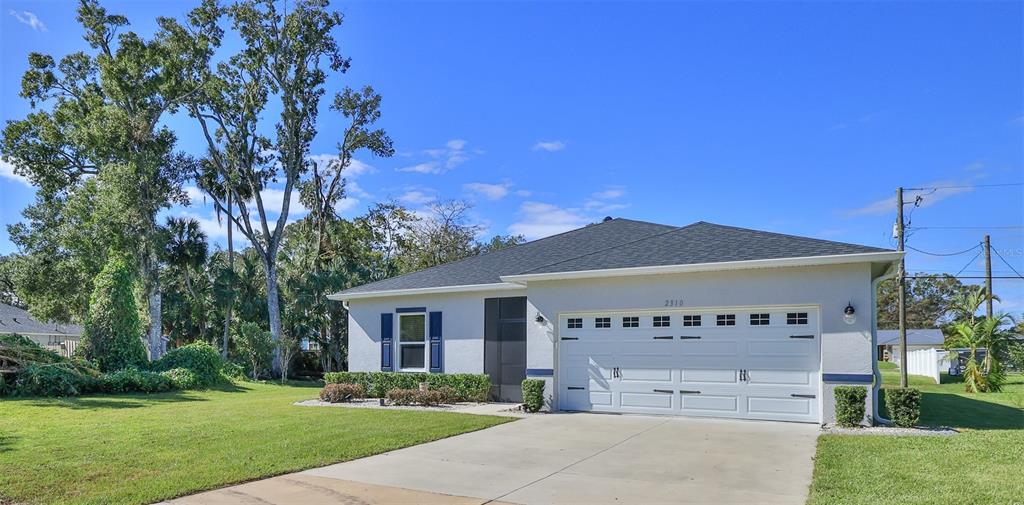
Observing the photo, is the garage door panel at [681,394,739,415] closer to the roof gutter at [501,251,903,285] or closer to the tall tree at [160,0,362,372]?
the roof gutter at [501,251,903,285]

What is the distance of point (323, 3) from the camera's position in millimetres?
29438

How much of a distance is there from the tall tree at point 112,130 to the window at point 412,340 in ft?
47.8

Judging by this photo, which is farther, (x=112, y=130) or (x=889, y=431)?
(x=112, y=130)

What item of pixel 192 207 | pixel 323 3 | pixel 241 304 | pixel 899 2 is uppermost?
pixel 323 3

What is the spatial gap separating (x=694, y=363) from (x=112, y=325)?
56.2 ft

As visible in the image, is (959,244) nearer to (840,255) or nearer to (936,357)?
(936,357)

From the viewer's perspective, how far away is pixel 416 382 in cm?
1552

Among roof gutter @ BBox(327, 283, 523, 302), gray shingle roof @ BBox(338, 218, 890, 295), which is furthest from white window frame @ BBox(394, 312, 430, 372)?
gray shingle roof @ BBox(338, 218, 890, 295)

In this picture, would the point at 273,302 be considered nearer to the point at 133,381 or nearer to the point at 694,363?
the point at 133,381

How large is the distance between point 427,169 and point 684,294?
26571 mm

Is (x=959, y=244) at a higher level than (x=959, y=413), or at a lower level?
higher

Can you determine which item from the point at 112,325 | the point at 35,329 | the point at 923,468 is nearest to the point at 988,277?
the point at 923,468

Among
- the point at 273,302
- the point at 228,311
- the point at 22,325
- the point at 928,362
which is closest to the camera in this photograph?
the point at 273,302

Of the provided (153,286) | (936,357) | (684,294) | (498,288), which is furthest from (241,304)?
(936,357)
